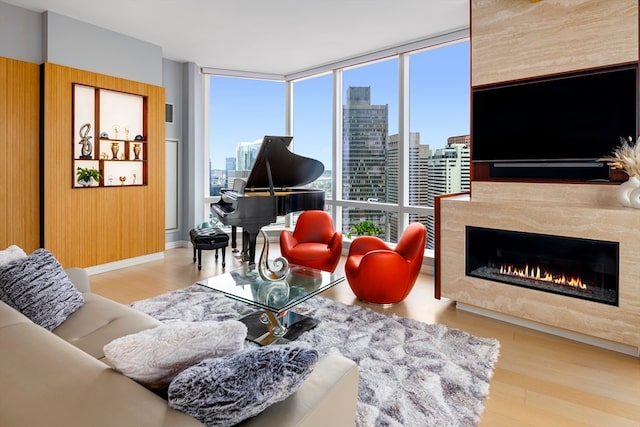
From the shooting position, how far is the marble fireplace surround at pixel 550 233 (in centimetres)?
278

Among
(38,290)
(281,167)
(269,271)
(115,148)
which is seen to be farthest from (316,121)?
(38,290)

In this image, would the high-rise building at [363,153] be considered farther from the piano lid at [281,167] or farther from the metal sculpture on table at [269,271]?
the metal sculpture on table at [269,271]

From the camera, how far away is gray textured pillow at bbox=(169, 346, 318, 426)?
960 millimetres

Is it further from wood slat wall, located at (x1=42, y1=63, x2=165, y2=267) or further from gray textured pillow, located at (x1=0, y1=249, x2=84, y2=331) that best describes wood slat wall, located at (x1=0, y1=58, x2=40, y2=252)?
gray textured pillow, located at (x1=0, y1=249, x2=84, y2=331)

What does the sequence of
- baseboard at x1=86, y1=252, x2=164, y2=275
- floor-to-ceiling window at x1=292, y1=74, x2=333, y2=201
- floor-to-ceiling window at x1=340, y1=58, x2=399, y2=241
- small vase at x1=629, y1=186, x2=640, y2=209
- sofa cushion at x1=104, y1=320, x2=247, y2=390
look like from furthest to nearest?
floor-to-ceiling window at x1=292, y1=74, x2=333, y2=201, floor-to-ceiling window at x1=340, y1=58, x2=399, y2=241, baseboard at x1=86, y1=252, x2=164, y2=275, small vase at x1=629, y1=186, x2=640, y2=209, sofa cushion at x1=104, y1=320, x2=247, y2=390

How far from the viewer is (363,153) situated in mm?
5910

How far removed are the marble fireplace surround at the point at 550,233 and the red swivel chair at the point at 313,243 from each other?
1.26m

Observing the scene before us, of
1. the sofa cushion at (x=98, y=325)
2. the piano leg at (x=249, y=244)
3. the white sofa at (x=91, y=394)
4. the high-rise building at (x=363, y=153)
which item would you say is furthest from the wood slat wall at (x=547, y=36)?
the sofa cushion at (x=98, y=325)

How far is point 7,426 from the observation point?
913mm

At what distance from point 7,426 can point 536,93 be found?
3.94 metres

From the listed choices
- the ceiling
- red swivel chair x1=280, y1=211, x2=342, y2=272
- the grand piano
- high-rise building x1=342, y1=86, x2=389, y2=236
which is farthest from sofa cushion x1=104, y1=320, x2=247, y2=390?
high-rise building x1=342, y1=86, x2=389, y2=236

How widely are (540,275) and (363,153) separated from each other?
324 cm

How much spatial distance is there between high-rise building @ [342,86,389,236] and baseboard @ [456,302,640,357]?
7.45ft

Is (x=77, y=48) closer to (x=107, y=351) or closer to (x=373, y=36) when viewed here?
(x=373, y=36)
